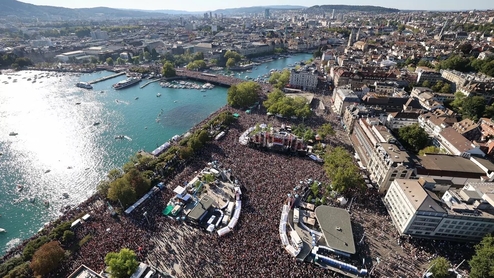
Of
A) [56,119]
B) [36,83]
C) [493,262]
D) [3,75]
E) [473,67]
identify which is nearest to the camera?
[493,262]

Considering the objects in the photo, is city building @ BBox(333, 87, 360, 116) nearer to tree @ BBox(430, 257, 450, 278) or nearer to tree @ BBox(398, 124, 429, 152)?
tree @ BBox(398, 124, 429, 152)

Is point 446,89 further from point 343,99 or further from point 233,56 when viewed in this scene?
point 233,56

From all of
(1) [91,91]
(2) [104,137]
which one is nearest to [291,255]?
(2) [104,137]

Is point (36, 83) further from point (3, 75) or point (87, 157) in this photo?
point (87, 157)

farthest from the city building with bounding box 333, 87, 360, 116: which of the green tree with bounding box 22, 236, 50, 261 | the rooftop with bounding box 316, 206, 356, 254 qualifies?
the green tree with bounding box 22, 236, 50, 261

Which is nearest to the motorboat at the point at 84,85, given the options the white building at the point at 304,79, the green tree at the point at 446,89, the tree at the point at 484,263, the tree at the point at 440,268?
the white building at the point at 304,79

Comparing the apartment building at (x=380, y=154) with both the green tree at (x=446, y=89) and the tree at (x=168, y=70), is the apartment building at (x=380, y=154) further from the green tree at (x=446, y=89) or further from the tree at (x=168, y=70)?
the tree at (x=168, y=70)
